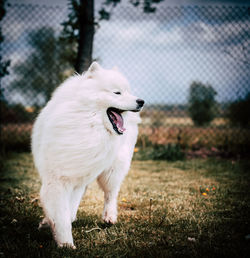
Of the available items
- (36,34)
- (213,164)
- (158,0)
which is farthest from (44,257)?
(36,34)

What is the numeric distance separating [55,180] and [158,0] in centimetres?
422

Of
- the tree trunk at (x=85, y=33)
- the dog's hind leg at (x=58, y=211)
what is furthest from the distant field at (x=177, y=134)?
the dog's hind leg at (x=58, y=211)

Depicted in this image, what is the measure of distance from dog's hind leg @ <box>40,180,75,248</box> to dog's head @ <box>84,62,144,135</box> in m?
0.65

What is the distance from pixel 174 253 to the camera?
1712 mm

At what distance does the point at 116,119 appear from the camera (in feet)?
6.86

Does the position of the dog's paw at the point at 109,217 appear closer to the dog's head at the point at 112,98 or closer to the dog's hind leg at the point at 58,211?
the dog's hind leg at the point at 58,211

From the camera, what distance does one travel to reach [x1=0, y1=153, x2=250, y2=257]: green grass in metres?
1.78

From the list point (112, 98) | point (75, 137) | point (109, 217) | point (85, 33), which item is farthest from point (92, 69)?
point (85, 33)

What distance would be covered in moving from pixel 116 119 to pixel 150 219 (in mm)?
1036

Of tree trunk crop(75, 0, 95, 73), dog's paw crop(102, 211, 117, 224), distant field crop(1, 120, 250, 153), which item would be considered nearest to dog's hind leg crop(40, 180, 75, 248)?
dog's paw crop(102, 211, 117, 224)

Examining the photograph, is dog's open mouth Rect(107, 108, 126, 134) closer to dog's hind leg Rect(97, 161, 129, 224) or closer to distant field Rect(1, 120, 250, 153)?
dog's hind leg Rect(97, 161, 129, 224)

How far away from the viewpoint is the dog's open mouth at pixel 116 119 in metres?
2.04

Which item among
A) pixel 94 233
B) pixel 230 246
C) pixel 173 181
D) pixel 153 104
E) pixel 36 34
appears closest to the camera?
pixel 230 246

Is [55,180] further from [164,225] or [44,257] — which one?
[164,225]
